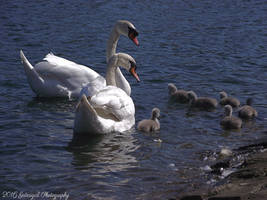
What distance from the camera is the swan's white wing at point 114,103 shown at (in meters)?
8.76

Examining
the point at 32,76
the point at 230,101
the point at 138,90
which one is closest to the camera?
the point at 230,101

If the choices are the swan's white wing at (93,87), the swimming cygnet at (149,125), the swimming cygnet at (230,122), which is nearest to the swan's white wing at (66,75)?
the swan's white wing at (93,87)

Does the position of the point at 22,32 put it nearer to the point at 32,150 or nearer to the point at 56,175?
the point at 32,150

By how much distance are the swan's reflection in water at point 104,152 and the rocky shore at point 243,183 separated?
4.21 ft

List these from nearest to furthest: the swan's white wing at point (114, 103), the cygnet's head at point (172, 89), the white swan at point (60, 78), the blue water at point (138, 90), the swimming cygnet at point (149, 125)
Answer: the blue water at point (138, 90)
the swan's white wing at point (114, 103)
the swimming cygnet at point (149, 125)
the white swan at point (60, 78)
the cygnet's head at point (172, 89)

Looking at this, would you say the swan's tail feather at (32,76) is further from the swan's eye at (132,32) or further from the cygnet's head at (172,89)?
the cygnet's head at (172,89)

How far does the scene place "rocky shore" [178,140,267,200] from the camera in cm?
A: 547

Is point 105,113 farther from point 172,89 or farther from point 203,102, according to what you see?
point 172,89

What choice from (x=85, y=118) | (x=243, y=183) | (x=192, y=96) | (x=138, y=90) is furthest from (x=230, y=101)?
(x=243, y=183)

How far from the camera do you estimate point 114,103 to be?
29.2 ft

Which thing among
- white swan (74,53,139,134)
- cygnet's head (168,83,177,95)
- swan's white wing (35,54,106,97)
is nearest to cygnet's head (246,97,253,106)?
cygnet's head (168,83,177,95)

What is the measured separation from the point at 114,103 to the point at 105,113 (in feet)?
0.79

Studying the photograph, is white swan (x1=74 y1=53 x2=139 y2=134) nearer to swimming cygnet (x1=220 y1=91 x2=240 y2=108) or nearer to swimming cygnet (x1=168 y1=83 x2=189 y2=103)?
swimming cygnet (x1=168 y1=83 x2=189 y2=103)

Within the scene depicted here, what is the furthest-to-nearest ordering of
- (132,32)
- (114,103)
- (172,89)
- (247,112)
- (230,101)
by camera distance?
(132,32)
(172,89)
(230,101)
(247,112)
(114,103)
